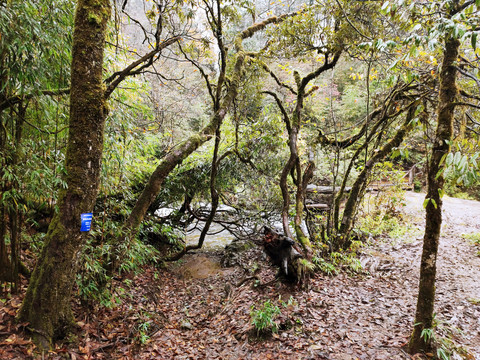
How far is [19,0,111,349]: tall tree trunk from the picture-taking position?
8.92 ft

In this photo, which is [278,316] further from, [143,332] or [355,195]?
[355,195]

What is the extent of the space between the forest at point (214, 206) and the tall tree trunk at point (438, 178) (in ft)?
0.06

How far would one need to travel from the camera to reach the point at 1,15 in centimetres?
235

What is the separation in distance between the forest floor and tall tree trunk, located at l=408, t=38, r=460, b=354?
2.39ft

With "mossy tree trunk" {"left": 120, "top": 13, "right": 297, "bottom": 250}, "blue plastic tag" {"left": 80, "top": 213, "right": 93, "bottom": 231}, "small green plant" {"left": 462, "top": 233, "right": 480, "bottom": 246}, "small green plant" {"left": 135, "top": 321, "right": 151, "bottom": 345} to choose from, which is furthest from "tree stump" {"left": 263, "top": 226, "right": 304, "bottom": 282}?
"small green plant" {"left": 462, "top": 233, "right": 480, "bottom": 246}

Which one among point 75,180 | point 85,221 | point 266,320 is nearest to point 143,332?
point 266,320

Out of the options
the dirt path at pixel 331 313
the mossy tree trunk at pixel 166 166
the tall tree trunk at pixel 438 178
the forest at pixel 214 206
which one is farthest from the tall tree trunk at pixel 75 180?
the tall tree trunk at pixel 438 178

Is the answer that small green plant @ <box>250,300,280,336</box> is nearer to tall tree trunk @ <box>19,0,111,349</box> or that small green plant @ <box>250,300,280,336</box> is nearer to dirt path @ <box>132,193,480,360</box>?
dirt path @ <box>132,193,480,360</box>

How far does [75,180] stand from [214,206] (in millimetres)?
3845

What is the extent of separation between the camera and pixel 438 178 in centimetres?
249

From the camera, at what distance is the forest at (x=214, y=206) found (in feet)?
8.82

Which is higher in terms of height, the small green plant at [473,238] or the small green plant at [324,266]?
the small green plant at [473,238]

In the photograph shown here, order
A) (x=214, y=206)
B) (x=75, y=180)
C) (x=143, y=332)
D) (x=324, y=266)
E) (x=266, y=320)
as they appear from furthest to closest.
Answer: (x=214, y=206) → (x=324, y=266) → (x=143, y=332) → (x=266, y=320) → (x=75, y=180)

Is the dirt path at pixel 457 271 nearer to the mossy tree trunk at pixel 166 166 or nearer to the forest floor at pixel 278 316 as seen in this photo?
the forest floor at pixel 278 316
